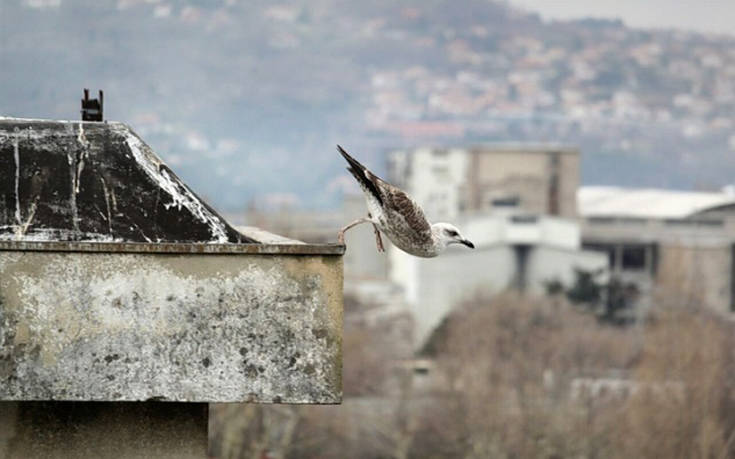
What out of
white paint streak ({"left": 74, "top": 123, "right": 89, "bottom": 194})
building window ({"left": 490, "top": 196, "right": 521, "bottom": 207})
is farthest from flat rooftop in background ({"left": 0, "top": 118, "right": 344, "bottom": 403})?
building window ({"left": 490, "top": 196, "right": 521, "bottom": 207})

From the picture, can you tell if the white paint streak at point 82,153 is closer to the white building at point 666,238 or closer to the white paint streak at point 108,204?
the white paint streak at point 108,204

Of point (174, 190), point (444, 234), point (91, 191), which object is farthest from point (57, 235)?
point (444, 234)

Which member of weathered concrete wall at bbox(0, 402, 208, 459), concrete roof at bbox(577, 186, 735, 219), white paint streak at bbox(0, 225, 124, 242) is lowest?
concrete roof at bbox(577, 186, 735, 219)

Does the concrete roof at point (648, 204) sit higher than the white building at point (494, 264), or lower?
higher

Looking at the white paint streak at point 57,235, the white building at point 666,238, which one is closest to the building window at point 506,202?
the white building at point 666,238

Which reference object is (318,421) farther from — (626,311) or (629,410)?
(626,311)

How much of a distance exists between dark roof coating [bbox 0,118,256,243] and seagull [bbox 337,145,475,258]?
86cm

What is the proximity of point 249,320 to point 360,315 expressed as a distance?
79163 millimetres

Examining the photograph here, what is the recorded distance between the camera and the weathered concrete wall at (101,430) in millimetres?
10211

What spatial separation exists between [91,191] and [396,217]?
178 cm

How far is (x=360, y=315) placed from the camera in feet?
293

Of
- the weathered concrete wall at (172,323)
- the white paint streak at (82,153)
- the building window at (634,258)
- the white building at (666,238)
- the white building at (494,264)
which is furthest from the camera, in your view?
the building window at (634,258)

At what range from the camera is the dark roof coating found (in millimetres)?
10539

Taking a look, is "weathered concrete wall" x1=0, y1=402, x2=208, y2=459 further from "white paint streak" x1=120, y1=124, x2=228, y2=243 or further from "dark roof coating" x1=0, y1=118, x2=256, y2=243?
"white paint streak" x1=120, y1=124, x2=228, y2=243
